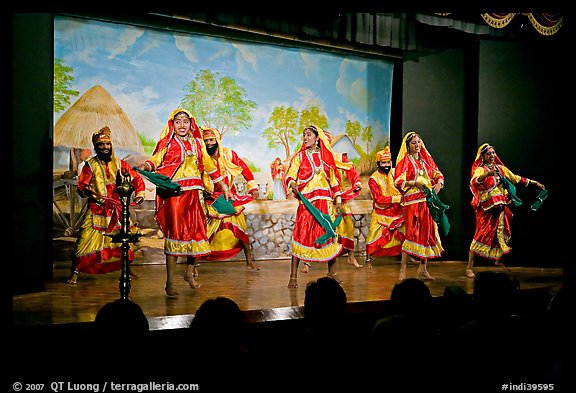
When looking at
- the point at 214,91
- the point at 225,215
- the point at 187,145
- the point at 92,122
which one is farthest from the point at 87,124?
the point at 187,145

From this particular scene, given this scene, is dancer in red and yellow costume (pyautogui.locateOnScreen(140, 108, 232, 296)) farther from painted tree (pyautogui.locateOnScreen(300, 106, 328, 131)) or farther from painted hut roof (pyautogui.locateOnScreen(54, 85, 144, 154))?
painted tree (pyautogui.locateOnScreen(300, 106, 328, 131))

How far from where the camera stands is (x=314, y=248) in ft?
20.7

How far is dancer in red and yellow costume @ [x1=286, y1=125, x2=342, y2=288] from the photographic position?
632cm

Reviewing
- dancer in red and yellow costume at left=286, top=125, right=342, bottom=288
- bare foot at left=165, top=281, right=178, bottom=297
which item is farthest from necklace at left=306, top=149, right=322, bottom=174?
bare foot at left=165, top=281, right=178, bottom=297

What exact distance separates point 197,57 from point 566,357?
296 inches

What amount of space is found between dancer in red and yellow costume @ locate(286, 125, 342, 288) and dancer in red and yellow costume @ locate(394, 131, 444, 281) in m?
1.03

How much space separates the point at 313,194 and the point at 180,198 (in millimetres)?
1448

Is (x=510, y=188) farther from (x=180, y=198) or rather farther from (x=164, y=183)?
(x=164, y=183)

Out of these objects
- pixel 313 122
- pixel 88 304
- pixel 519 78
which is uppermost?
pixel 519 78

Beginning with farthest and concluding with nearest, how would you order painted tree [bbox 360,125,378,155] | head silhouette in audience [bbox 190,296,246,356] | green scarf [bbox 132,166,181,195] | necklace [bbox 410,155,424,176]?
painted tree [bbox 360,125,378,155], necklace [bbox 410,155,424,176], green scarf [bbox 132,166,181,195], head silhouette in audience [bbox 190,296,246,356]

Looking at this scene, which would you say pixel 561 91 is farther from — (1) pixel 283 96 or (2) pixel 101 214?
(2) pixel 101 214

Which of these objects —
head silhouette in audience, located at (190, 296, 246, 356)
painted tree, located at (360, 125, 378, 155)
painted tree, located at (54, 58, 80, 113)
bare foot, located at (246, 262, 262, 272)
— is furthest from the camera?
painted tree, located at (360, 125, 378, 155)

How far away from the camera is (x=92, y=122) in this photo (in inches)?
307

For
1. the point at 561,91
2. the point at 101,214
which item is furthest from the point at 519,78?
the point at 101,214
